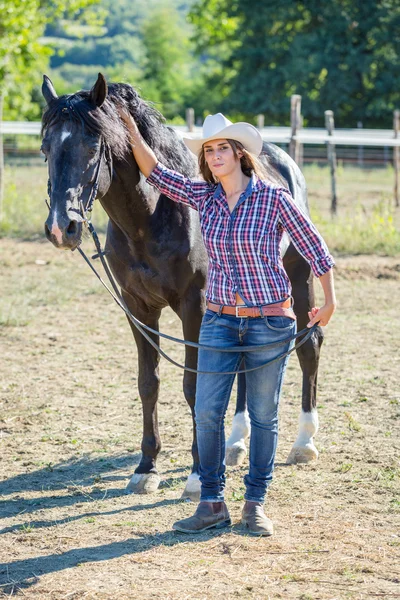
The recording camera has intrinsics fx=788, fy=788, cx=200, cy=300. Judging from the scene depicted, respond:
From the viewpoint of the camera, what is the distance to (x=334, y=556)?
10.9 feet

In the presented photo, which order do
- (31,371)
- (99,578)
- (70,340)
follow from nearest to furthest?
(99,578) < (31,371) < (70,340)

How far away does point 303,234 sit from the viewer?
3.38 metres

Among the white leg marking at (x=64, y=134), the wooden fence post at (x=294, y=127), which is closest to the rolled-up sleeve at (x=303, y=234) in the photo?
the white leg marking at (x=64, y=134)

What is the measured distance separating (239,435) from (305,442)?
437mm

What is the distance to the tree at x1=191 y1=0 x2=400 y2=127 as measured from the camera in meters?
33.8

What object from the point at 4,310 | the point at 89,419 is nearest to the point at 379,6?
the point at 4,310

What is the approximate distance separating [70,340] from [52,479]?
304cm

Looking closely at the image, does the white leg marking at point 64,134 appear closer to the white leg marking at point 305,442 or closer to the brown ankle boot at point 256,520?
the brown ankle boot at point 256,520

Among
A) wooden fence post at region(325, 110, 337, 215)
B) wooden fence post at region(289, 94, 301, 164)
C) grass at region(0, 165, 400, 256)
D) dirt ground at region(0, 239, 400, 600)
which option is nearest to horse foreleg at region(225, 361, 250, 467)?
dirt ground at region(0, 239, 400, 600)

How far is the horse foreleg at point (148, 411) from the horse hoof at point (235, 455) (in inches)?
19.9

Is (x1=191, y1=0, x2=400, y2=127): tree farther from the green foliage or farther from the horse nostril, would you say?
the horse nostril

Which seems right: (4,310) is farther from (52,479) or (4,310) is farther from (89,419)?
(52,479)

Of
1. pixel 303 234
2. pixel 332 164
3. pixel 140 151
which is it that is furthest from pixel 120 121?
pixel 332 164

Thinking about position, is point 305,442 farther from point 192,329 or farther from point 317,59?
point 317,59
